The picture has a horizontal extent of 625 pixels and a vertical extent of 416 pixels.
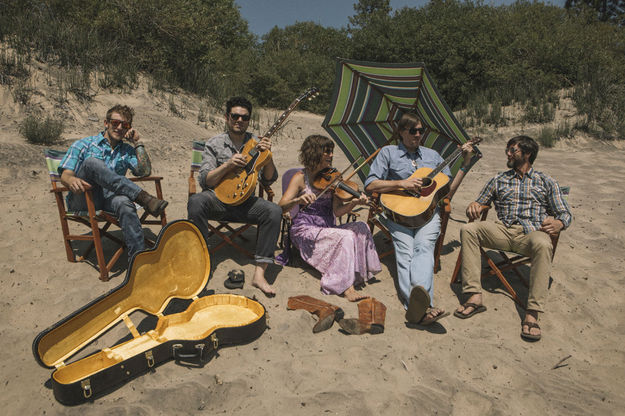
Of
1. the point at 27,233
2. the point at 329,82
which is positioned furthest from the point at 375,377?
the point at 329,82

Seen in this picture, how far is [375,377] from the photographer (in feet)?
8.21

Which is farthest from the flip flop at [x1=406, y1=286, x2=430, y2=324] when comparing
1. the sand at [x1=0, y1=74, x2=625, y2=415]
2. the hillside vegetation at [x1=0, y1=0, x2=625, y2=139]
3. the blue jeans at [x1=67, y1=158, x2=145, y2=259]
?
the hillside vegetation at [x1=0, y1=0, x2=625, y2=139]

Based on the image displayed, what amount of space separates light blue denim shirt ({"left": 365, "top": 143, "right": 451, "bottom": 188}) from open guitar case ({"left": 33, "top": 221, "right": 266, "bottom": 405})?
1.85 metres

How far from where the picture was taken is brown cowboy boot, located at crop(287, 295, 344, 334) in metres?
2.97

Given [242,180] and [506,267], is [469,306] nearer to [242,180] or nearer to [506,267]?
[506,267]

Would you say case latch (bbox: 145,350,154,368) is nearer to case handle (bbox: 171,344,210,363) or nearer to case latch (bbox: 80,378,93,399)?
case handle (bbox: 171,344,210,363)

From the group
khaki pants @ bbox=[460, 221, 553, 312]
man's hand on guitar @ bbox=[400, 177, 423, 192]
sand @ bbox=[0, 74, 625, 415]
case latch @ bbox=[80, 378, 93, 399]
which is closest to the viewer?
case latch @ bbox=[80, 378, 93, 399]

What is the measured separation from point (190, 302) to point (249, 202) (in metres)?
1.08

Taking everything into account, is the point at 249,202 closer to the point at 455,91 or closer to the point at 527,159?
the point at 527,159

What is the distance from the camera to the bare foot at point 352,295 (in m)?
3.47

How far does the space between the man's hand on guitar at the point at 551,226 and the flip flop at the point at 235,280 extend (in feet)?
8.60

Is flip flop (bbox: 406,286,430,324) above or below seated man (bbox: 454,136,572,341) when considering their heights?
below

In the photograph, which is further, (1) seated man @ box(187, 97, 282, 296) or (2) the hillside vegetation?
(2) the hillside vegetation

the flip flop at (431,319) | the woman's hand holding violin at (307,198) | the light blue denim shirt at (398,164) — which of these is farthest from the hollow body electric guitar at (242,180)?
the flip flop at (431,319)
